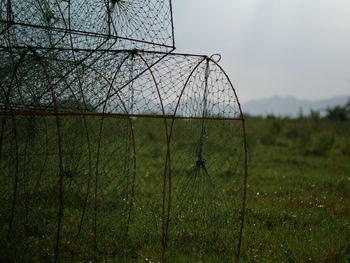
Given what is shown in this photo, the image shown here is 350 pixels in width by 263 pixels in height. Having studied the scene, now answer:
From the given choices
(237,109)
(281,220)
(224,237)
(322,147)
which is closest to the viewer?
(237,109)

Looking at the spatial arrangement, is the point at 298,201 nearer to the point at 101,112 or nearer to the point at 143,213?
the point at 143,213

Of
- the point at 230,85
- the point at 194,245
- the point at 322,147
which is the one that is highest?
the point at 230,85

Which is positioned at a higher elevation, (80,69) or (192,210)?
(80,69)

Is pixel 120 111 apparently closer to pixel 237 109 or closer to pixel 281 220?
pixel 237 109

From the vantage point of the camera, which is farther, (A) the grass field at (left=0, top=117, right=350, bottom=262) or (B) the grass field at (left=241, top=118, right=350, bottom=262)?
(B) the grass field at (left=241, top=118, right=350, bottom=262)

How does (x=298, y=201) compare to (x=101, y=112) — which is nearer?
(x=101, y=112)

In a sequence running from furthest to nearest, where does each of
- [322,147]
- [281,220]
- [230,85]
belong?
[322,147]
[281,220]
[230,85]

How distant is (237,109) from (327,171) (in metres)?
6.63

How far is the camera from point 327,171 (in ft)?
37.6

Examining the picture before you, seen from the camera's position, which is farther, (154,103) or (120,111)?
(120,111)

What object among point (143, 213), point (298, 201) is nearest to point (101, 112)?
point (143, 213)

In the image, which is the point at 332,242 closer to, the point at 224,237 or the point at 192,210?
the point at 224,237

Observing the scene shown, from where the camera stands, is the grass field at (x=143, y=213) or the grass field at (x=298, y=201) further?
the grass field at (x=298, y=201)

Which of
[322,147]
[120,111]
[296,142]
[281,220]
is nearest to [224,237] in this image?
[281,220]
